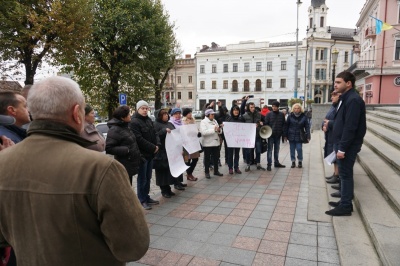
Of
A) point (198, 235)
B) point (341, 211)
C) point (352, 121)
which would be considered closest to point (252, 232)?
point (198, 235)

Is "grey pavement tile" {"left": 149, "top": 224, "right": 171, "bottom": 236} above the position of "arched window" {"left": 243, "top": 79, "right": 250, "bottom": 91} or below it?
below

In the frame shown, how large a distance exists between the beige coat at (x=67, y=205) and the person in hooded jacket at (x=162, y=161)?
14.3ft

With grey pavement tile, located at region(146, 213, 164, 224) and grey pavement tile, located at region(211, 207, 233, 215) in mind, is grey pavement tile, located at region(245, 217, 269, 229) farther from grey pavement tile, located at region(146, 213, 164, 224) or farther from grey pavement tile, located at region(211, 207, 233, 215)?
grey pavement tile, located at region(146, 213, 164, 224)

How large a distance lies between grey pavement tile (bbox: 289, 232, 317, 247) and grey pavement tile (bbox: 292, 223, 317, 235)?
0.33 feet

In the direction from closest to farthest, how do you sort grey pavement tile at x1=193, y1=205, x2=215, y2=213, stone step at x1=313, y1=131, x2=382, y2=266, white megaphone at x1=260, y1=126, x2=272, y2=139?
stone step at x1=313, y1=131, x2=382, y2=266 → grey pavement tile at x1=193, y1=205, x2=215, y2=213 → white megaphone at x1=260, y1=126, x2=272, y2=139

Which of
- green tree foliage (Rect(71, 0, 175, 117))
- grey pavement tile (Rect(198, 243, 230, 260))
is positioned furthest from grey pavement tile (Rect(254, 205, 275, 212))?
green tree foliage (Rect(71, 0, 175, 117))

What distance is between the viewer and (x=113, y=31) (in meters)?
17.0

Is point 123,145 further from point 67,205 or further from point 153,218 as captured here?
point 67,205

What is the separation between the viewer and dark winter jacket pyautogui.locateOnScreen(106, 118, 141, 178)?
467 centimetres

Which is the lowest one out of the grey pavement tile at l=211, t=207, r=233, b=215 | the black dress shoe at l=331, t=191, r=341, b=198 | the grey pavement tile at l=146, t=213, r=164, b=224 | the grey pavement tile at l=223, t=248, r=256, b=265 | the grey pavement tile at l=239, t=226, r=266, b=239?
the grey pavement tile at l=146, t=213, r=164, b=224

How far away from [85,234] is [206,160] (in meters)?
6.26

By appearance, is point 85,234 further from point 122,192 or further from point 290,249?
point 290,249

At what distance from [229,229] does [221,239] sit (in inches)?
14.1

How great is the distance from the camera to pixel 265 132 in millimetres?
8281
